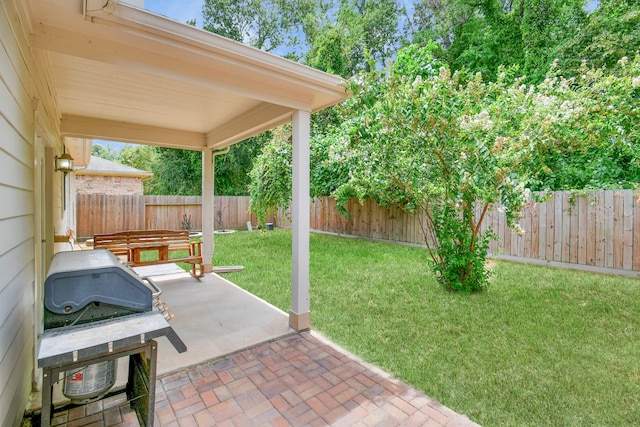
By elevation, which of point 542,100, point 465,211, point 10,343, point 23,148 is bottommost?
point 10,343

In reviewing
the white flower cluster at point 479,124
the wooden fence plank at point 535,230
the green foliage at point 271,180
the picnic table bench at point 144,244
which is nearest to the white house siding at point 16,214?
the picnic table bench at point 144,244

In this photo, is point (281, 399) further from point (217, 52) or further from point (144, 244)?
point (144, 244)

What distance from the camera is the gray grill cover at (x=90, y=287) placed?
1.73m

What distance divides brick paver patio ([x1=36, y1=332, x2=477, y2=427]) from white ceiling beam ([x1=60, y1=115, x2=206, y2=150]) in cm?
387

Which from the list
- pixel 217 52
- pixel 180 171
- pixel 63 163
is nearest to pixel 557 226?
pixel 217 52

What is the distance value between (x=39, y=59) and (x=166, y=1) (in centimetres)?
109

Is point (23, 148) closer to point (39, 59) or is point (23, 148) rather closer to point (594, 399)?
point (39, 59)

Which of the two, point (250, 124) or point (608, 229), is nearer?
point (250, 124)

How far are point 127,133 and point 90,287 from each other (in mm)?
4061

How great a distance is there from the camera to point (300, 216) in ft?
11.6

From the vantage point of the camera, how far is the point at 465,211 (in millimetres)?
4828

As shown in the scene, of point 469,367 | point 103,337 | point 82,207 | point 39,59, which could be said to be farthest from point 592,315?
point 82,207

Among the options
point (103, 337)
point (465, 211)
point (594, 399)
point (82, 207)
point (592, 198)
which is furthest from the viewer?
point (82, 207)

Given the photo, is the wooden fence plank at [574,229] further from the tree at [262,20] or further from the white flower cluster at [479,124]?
the tree at [262,20]
